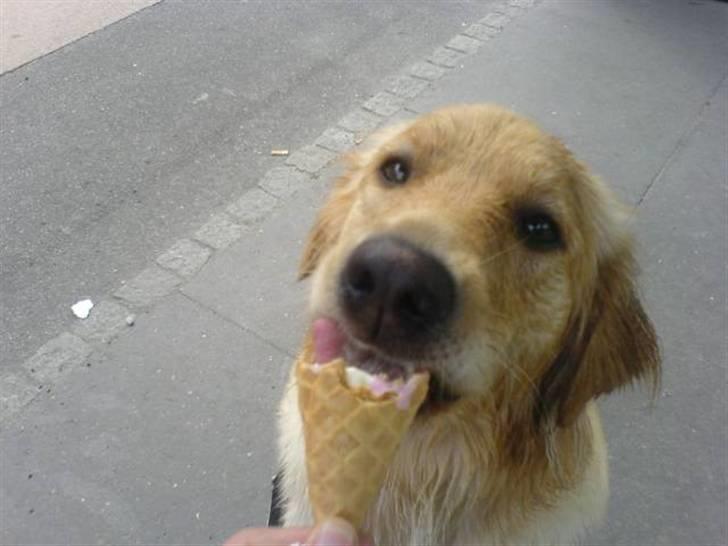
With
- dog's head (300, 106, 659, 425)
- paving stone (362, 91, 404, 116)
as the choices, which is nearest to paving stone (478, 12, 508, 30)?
paving stone (362, 91, 404, 116)

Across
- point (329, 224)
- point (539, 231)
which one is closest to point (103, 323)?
point (329, 224)

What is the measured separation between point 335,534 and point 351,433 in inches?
9.5

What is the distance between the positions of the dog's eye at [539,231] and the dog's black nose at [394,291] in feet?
1.72

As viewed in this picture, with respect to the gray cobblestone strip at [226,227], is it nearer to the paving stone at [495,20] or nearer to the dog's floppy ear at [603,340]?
the paving stone at [495,20]

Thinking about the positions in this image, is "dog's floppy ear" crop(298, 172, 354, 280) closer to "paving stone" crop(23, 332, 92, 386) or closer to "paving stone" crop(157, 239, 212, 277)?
"paving stone" crop(23, 332, 92, 386)

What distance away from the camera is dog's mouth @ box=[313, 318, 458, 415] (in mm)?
1854

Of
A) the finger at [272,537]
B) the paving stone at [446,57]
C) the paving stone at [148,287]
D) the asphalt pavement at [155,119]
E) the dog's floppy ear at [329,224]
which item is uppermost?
the dog's floppy ear at [329,224]

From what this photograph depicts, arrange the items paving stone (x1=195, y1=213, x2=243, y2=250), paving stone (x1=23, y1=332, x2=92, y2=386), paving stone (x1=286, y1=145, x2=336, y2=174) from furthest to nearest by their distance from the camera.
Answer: paving stone (x1=286, y1=145, x2=336, y2=174), paving stone (x1=195, y1=213, x2=243, y2=250), paving stone (x1=23, y1=332, x2=92, y2=386)

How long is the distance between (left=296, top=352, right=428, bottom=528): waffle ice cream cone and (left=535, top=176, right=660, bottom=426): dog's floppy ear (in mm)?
734

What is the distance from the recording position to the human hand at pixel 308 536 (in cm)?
169

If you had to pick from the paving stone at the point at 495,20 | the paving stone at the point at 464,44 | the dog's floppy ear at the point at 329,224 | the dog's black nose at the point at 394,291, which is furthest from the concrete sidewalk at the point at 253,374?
the dog's black nose at the point at 394,291

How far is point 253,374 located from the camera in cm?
389

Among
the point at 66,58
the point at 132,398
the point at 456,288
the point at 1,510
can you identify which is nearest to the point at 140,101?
the point at 66,58

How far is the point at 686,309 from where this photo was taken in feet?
14.3
